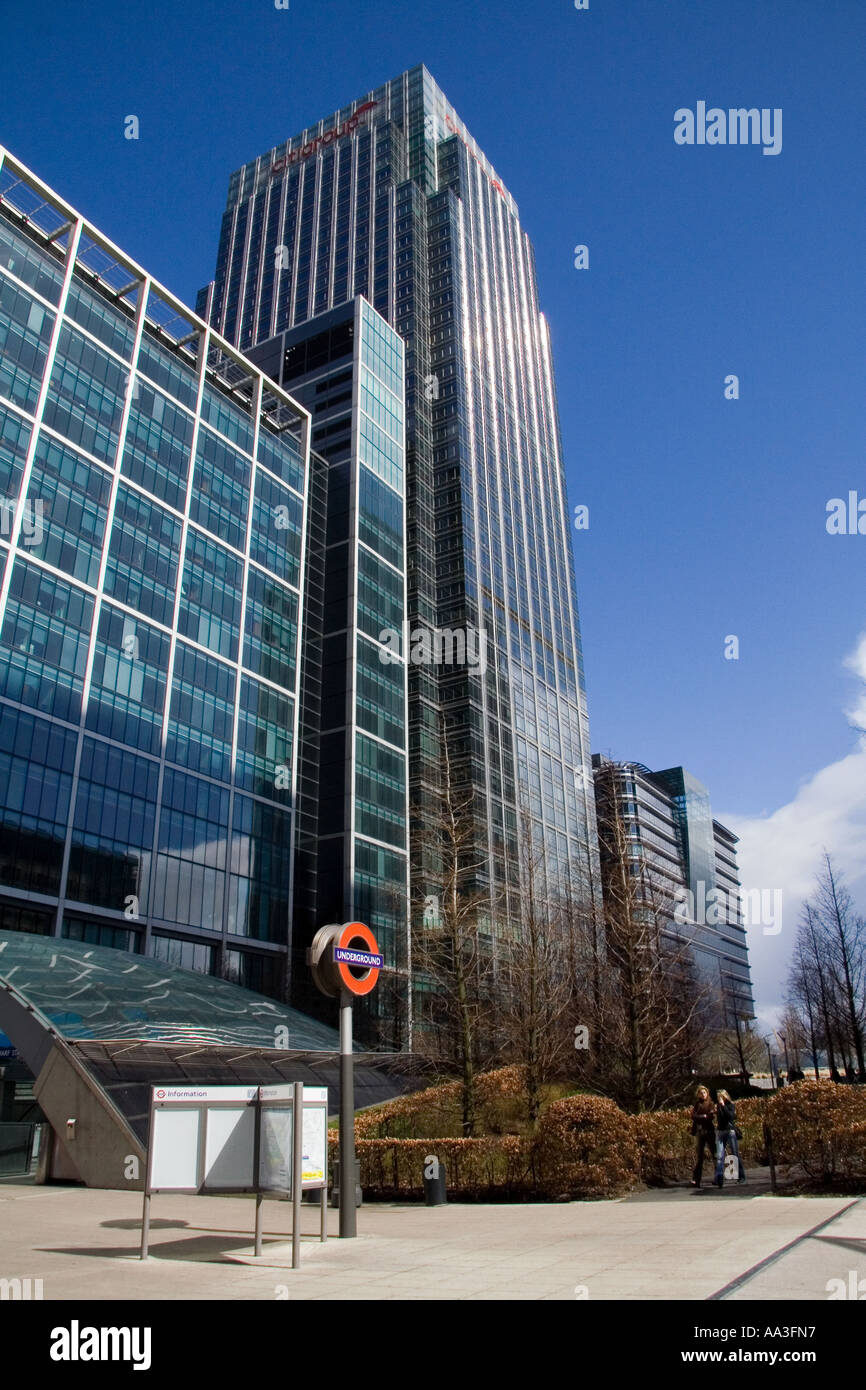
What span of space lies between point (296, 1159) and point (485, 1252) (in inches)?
101

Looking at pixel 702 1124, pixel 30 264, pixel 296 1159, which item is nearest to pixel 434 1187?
pixel 702 1124

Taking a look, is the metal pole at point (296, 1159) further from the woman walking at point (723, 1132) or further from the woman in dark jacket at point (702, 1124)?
the woman walking at point (723, 1132)

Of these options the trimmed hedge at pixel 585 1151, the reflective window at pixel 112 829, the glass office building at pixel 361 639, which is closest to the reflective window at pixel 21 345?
the reflective window at pixel 112 829

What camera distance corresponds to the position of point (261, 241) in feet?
443

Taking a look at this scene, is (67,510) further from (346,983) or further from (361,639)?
(346,983)

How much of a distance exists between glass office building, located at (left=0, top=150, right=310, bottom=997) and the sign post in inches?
1528

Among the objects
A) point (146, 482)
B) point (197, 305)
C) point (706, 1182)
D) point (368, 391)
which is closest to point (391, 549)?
point (368, 391)

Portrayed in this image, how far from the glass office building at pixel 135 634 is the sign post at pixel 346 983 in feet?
127

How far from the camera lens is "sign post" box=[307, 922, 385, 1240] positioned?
43.8 ft

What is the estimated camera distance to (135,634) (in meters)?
58.7

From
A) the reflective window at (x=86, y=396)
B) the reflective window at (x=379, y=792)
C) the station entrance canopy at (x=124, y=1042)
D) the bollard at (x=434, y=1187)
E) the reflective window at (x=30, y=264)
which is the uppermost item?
the reflective window at (x=30, y=264)

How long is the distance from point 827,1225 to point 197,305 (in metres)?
154

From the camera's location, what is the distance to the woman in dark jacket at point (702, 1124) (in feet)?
56.6

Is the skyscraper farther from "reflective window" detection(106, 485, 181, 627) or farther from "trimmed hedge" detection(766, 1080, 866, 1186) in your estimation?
"trimmed hedge" detection(766, 1080, 866, 1186)
